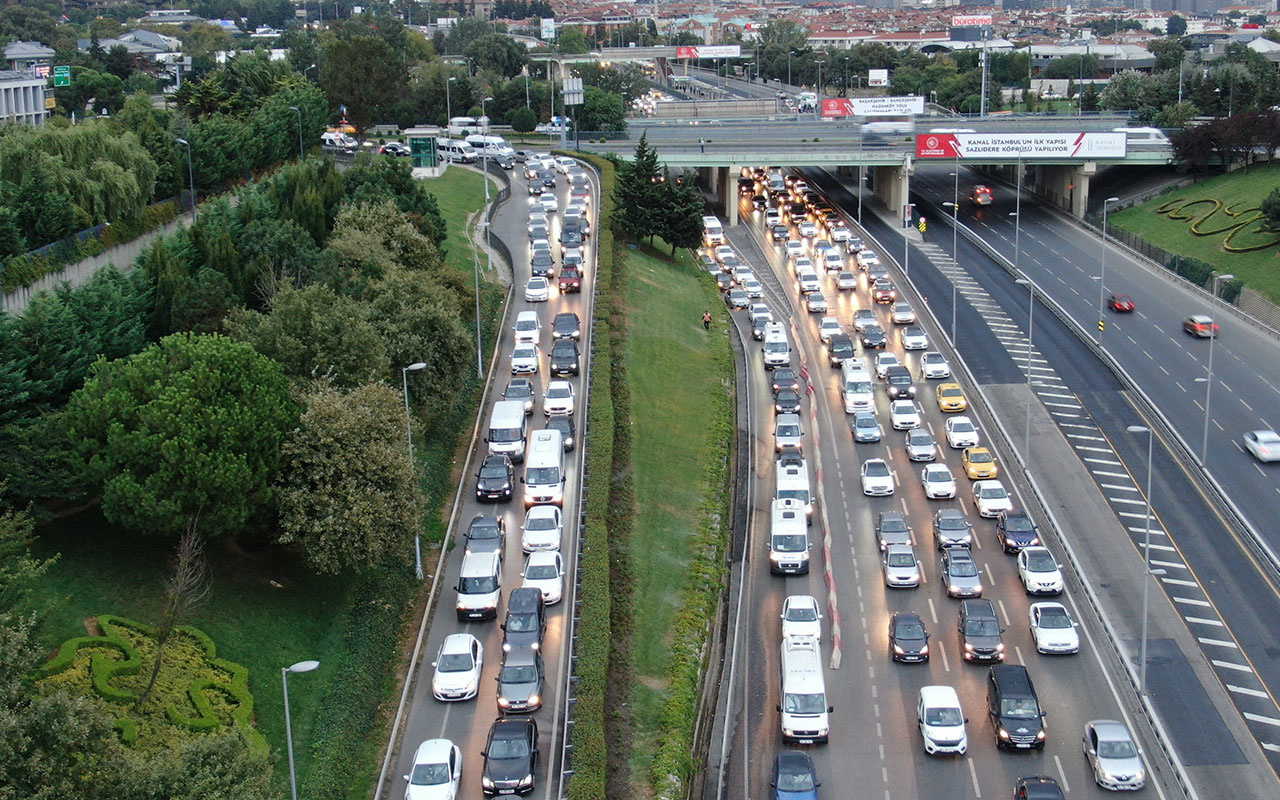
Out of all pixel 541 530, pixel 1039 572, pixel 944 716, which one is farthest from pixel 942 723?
pixel 541 530

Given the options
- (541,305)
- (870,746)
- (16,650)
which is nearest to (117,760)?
(16,650)

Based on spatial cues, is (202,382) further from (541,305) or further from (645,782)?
(541,305)

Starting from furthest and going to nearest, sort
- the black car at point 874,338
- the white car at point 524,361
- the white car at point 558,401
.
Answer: the black car at point 874,338 < the white car at point 524,361 < the white car at point 558,401

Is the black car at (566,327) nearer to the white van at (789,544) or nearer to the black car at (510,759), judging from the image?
the white van at (789,544)

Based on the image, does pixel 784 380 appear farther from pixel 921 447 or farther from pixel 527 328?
pixel 527 328

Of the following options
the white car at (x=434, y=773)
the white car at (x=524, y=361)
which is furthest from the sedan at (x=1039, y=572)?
the white car at (x=524, y=361)

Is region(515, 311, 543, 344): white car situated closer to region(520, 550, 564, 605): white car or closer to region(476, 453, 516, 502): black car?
region(476, 453, 516, 502): black car
